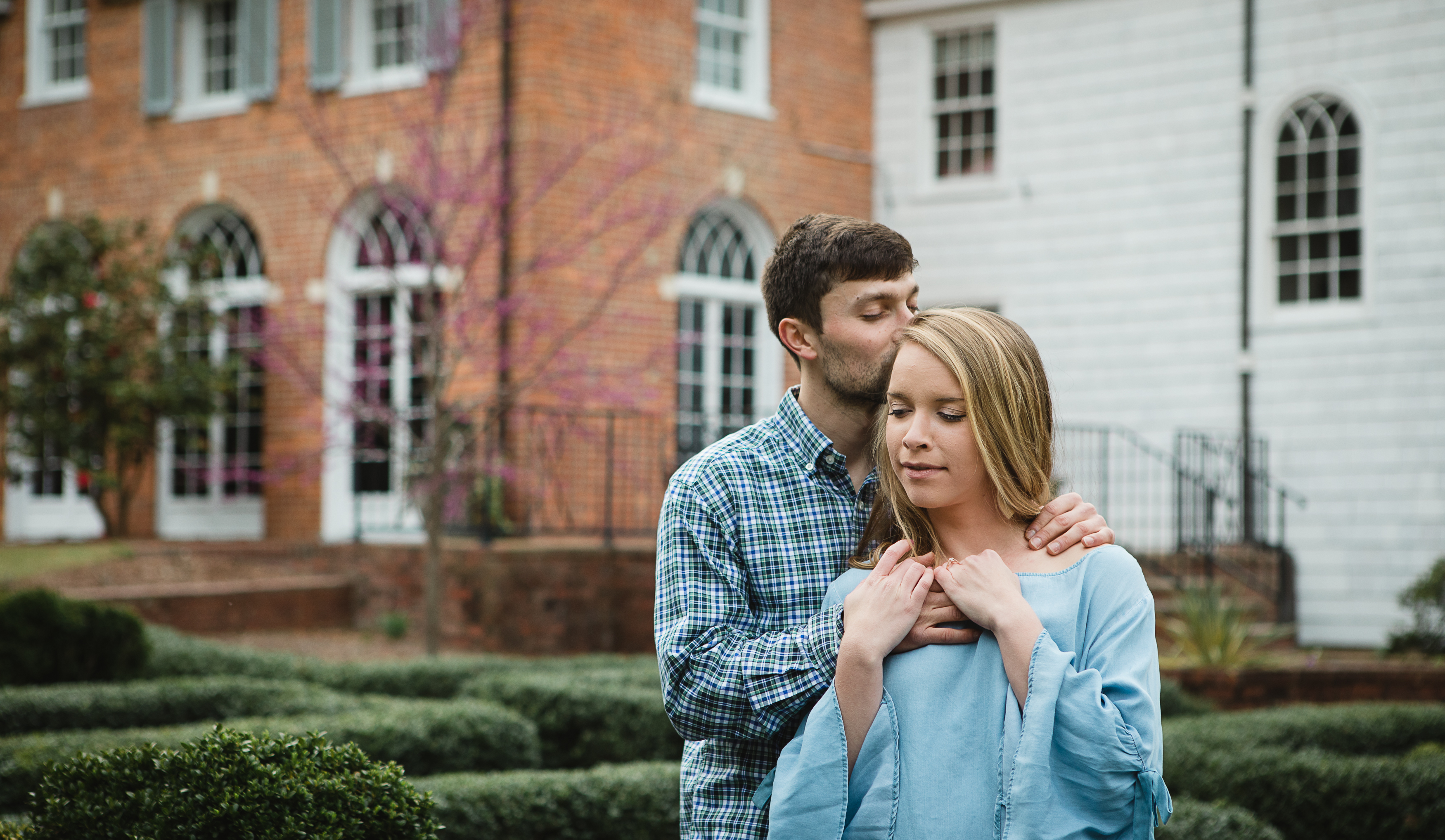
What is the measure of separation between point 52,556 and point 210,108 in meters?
5.06

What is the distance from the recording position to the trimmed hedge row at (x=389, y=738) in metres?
5.15

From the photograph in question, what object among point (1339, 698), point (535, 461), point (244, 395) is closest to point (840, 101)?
point (535, 461)

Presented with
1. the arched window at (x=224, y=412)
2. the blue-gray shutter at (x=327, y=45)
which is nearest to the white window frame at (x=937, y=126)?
the blue-gray shutter at (x=327, y=45)

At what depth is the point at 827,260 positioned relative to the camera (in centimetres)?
262

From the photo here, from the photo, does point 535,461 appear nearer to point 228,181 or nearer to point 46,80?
point 228,181

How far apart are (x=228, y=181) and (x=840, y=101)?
21.4 feet

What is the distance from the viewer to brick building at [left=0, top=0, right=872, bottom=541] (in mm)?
12508

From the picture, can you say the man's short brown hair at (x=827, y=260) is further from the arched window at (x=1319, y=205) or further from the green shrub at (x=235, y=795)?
the arched window at (x=1319, y=205)

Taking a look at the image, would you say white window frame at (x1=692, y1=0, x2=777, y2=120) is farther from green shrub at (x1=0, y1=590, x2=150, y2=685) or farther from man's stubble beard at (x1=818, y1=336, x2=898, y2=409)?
man's stubble beard at (x1=818, y1=336, x2=898, y2=409)

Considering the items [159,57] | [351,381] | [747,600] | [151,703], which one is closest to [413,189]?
[351,381]

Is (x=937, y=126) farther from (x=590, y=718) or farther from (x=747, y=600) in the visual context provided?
(x=747, y=600)

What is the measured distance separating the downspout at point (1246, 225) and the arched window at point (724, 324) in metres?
4.59

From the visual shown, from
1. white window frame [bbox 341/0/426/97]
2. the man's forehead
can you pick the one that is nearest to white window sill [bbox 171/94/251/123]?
white window frame [bbox 341/0/426/97]

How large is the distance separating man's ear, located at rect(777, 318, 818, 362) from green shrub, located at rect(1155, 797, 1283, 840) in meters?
2.78
